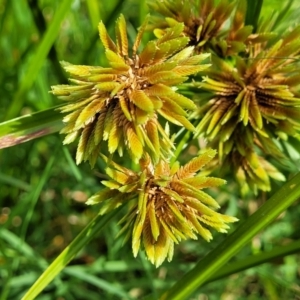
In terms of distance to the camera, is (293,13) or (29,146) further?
(29,146)

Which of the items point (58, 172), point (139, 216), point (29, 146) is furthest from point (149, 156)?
point (58, 172)

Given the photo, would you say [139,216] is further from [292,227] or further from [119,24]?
[292,227]

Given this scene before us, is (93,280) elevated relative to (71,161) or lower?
lower

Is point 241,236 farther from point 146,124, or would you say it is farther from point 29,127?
point 29,127

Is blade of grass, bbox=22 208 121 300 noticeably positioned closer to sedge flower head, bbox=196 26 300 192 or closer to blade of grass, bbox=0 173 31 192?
sedge flower head, bbox=196 26 300 192

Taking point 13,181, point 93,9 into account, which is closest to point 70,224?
point 13,181

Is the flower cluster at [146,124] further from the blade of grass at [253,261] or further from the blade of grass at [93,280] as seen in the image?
the blade of grass at [93,280]

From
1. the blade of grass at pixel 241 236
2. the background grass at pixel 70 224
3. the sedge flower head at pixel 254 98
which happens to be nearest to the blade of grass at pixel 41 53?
the background grass at pixel 70 224
